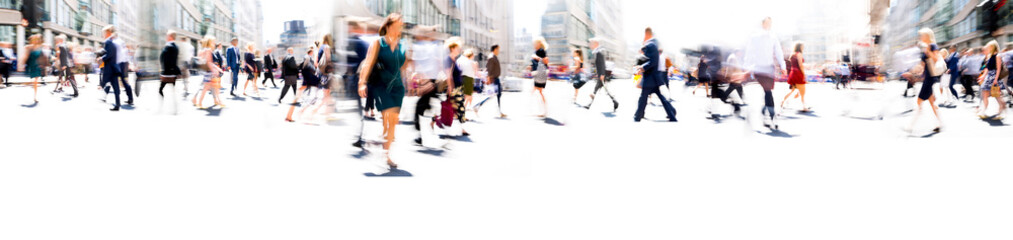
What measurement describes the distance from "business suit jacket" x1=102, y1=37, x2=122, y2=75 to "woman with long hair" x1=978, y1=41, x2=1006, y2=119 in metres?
14.1

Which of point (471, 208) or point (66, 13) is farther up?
point (66, 13)

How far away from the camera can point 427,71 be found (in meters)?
7.82

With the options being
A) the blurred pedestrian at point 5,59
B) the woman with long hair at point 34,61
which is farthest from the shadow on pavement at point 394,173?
the blurred pedestrian at point 5,59

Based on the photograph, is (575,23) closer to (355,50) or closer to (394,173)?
(355,50)

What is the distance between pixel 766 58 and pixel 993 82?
458cm

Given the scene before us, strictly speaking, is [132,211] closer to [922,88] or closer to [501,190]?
[501,190]

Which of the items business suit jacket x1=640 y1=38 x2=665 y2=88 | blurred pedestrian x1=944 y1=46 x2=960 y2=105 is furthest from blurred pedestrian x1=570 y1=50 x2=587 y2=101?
blurred pedestrian x1=944 y1=46 x2=960 y2=105

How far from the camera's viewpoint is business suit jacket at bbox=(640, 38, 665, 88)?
9.81 m

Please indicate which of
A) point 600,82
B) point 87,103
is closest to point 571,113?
point 600,82

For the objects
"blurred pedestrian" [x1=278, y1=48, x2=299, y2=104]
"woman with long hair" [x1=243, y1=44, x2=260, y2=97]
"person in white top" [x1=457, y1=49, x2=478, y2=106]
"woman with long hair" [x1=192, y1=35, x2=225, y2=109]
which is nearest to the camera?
"person in white top" [x1=457, y1=49, x2=478, y2=106]

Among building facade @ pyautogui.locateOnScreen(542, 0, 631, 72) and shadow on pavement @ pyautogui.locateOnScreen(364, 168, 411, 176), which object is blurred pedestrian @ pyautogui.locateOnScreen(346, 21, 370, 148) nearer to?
shadow on pavement @ pyautogui.locateOnScreen(364, 168, 411, 176)

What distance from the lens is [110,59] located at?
11.6 meters

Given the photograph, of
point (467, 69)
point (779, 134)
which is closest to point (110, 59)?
point (467, 69)

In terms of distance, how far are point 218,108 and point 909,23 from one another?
11.4m
